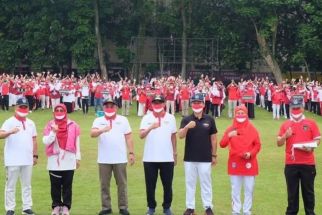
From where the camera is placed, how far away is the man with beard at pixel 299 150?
1096cm

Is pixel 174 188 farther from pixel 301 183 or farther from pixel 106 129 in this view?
pixel 301 183

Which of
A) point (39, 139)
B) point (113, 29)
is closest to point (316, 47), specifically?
point (113, 29)

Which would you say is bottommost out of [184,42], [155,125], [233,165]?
[233,165]

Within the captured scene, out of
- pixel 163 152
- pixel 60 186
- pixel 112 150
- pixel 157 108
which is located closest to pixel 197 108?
pixel 157 108

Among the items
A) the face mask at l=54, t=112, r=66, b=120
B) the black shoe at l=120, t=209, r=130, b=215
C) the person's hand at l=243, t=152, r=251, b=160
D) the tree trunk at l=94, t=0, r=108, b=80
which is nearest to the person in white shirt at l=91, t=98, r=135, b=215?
the black shoe at l=120, t=209, r=130, b=215

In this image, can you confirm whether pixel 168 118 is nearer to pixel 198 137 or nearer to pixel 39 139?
pixel 198 137

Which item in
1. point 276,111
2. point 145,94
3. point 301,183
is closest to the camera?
point 301,183

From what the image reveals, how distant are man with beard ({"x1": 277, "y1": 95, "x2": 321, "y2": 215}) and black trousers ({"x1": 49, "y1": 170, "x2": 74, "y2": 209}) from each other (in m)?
3.47

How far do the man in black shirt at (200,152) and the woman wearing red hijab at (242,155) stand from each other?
0.35 meters

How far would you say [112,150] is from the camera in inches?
456

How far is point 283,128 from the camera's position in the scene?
11.0m

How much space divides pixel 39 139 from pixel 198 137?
1297 centimetres

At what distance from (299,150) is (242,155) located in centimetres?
92

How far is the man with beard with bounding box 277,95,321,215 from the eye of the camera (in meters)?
11.0
